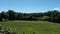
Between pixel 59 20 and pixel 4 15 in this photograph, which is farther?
pixel 4 15

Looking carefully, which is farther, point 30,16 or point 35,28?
point 30,16

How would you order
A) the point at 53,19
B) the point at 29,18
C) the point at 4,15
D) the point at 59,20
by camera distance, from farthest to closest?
the point at 4,15, the point at 29,18, the point at 53,19, the point at 59,20

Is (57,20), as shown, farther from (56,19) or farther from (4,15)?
(4,15)

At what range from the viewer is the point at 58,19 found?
7856cm

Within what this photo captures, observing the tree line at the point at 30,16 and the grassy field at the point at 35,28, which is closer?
the grassy field at the point at 35,28

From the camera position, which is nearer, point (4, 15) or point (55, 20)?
point (55, 20)

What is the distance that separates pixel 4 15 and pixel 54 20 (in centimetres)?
5203

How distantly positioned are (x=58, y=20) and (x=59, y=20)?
55 centimetres

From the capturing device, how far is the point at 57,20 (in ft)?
257

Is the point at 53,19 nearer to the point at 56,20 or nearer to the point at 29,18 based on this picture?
the point at 56,20

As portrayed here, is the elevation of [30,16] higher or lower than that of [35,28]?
higher

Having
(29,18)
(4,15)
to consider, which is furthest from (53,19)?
(4,15)

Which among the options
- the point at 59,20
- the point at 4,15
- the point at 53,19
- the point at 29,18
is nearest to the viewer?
the point at 59,20

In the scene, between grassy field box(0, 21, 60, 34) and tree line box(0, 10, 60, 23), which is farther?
tree line box(0, 10, 60, 23)
